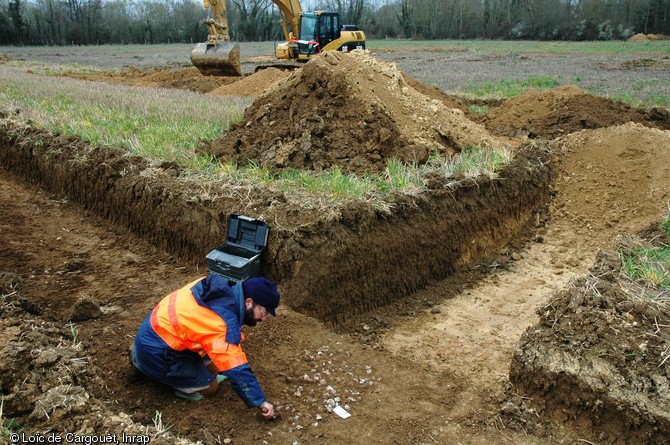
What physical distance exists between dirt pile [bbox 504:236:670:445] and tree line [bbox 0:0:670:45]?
5199cm

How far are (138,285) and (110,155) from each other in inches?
93.1

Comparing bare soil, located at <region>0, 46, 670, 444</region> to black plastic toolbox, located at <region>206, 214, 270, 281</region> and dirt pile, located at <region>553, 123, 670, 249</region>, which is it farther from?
black plastic toolbox, located at <region>206, 214, 270, 281</region>

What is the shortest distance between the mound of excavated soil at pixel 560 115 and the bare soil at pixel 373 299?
2657mm

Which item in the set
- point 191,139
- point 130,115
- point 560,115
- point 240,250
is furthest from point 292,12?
point 240,250

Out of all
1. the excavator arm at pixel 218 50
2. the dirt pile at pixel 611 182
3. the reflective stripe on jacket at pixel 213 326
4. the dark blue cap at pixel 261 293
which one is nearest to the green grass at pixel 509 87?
the excavator arm at pixel 218 50

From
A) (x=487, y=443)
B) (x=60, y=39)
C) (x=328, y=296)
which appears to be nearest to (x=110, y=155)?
(x=328, y=296)

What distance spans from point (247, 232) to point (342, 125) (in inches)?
94.6

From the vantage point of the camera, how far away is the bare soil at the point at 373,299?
131 inches

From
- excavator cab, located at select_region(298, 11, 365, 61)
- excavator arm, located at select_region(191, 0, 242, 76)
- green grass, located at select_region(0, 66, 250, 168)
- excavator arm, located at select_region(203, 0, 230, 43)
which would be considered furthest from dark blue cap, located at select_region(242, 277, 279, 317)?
excavator cab, located at select_region(298, 11, 365, 61)

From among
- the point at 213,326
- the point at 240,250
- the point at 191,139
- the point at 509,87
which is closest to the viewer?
the point at 213,326

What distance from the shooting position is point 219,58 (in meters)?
17.1

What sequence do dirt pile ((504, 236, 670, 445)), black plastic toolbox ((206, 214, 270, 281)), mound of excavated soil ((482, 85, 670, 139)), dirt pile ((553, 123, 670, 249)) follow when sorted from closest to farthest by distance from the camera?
1. dirt pile ((504, 236, 670, 445))
2. black plastic toolbox ((206, 214, 270, 281))
3. dirt pile ((553, 123, 670, 249))
4. mound of excavated soil ((482, 85, 670, 139))

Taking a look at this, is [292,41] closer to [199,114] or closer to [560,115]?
[199,114]

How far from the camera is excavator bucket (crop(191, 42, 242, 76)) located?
55.9ft
